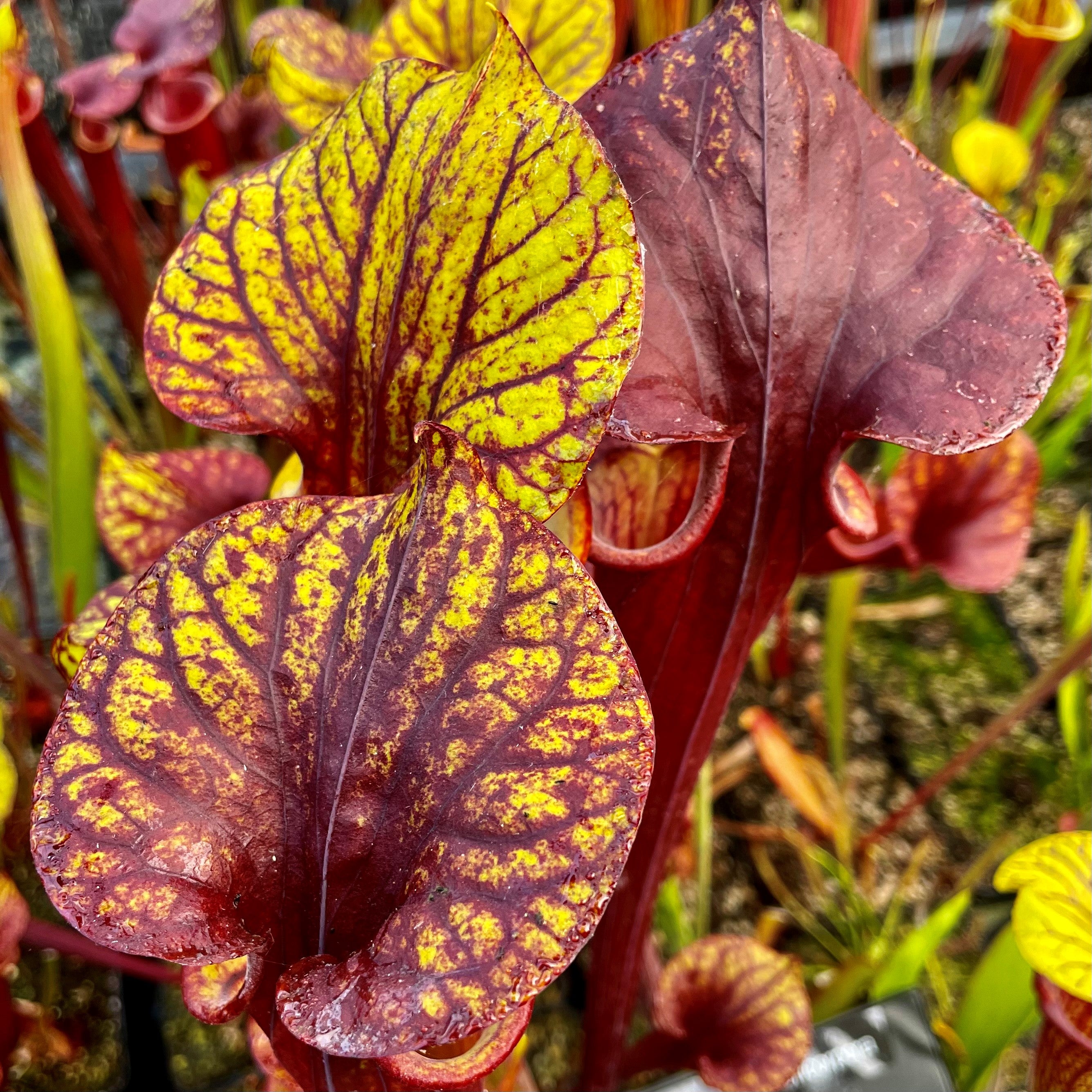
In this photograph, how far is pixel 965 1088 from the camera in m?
0.75

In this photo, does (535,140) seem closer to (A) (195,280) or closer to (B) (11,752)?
(A) (195,280)

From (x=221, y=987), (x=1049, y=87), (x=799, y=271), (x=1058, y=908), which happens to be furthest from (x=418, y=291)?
(x=1049, y=87)

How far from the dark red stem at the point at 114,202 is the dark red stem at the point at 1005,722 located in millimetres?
953

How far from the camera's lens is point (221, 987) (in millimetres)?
348

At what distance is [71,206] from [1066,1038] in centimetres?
111

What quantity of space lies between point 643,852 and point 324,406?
1.03ft

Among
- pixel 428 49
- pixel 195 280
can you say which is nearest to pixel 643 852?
pixel 195 280

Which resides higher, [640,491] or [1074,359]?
[640,491]

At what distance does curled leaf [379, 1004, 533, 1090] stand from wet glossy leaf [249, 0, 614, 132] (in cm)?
40

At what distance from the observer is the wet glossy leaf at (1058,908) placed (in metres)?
0.39

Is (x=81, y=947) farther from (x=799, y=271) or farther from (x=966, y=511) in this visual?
(x=966, y=511)

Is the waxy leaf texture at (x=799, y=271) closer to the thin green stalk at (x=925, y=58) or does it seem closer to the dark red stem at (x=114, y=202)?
the dark red stem at (x=114, y=202)

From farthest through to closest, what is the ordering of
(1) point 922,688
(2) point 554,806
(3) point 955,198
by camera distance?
(1) point 922,688 < (3) point 955,198 < (2) point 554,806

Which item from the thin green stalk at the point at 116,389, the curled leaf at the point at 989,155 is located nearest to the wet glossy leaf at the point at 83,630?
the thin green stalk at the point at 116,389
